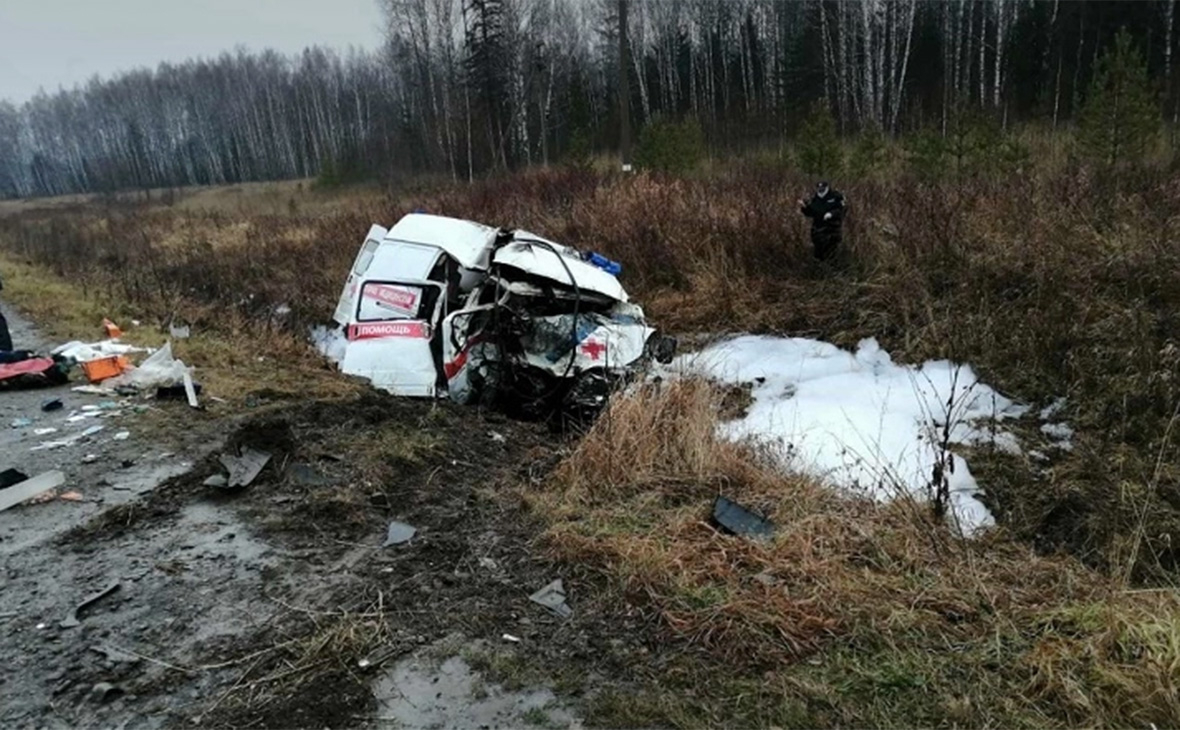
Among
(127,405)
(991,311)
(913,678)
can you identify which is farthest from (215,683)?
(991,311)

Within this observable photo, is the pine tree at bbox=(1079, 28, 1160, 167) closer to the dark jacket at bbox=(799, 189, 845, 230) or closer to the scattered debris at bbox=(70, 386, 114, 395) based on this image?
the dark jacket at bbox=(799, 189, 845, 230)

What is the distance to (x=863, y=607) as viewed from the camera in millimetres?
2889

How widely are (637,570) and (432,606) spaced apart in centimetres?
91

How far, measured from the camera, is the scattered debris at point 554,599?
122 inches

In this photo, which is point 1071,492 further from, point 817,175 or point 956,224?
point 817,175

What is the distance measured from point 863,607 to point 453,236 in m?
5.45

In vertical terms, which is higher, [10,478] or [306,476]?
[10,478]

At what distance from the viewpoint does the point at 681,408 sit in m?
4.86

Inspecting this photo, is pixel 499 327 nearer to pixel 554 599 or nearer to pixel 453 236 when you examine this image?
pixel 453 236

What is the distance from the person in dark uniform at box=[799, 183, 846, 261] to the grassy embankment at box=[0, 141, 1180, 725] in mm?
337

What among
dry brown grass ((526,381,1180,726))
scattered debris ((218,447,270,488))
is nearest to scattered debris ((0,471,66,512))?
scattered debris ((218,447,270,488))

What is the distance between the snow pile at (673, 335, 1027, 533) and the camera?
15.9 feet

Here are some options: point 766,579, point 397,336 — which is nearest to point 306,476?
point 397,336

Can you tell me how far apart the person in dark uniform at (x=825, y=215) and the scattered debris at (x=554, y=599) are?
712cm
